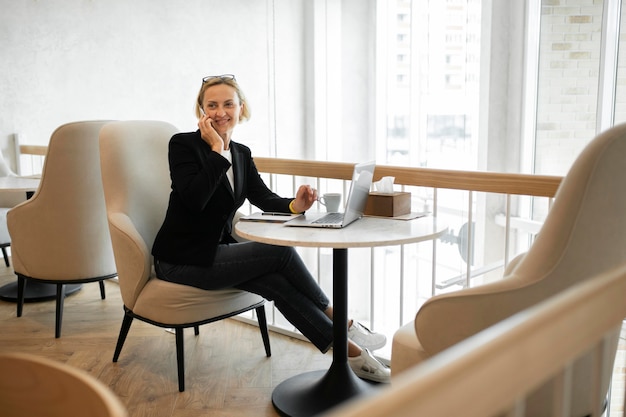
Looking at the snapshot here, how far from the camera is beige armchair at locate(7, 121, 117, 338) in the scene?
313 cm

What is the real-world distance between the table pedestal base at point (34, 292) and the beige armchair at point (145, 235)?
3.86 feet

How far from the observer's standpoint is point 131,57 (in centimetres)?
590

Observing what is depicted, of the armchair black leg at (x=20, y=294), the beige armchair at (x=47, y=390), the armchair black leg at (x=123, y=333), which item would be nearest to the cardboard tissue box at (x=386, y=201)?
the armchair black leg at (x=123, y=333)

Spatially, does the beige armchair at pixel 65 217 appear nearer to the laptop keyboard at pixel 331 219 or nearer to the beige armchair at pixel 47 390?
the laptop keyboard at pixel 331 219

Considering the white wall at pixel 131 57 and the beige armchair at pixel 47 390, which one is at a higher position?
the white wall at pixel 131 57

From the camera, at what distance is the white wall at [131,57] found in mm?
5230

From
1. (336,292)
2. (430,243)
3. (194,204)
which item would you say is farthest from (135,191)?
(430,243)

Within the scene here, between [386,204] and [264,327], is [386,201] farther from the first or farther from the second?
[264,327]

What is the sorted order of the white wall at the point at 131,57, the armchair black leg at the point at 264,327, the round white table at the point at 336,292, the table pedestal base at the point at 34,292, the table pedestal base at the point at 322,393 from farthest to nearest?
the white wall at the point at 131,57, the table pedestal base at the point at 34,292, the armchair black leg at the point at 264,327, the table pedestal base at the point at 322,393, the round white table at the point at 336,292

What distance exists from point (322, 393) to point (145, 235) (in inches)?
39.6

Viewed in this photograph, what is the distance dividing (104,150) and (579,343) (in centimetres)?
231

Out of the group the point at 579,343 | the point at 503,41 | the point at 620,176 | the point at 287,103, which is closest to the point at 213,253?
→ the point at 620,176

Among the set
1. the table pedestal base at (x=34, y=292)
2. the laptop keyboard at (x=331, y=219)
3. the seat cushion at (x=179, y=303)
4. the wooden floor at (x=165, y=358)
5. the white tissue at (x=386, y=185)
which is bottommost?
the wooden floor at (x=165, y=358)

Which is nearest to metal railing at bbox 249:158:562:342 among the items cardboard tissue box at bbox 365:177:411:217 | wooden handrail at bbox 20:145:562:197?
wooden handrail at bbox 20:145:562:197
